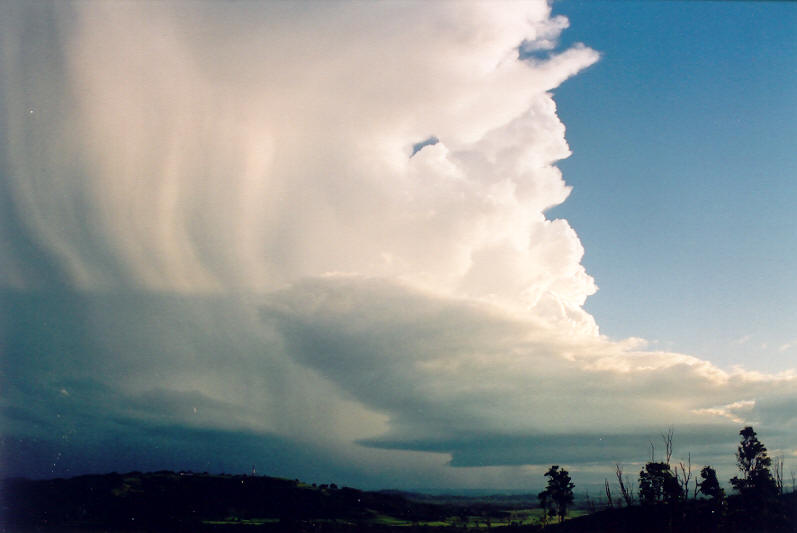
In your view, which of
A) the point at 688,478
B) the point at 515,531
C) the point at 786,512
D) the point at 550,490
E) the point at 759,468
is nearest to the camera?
the point at 688,478

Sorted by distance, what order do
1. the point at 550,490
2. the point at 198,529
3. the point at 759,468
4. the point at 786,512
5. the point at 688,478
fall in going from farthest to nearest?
the point at 198,529, the point at 550,490, the point at 759,468, the point at 786,512, the point at 688,478

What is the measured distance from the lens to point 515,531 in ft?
588

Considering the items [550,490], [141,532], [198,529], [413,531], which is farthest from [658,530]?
[141,532]

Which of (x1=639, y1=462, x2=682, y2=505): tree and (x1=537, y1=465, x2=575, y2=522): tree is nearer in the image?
(x1=639, y1=462, x2=682, y2=505): tree

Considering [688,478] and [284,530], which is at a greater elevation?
[688,478]

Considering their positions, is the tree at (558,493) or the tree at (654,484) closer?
the tree at (654,484)

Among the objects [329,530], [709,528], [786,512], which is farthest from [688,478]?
[329,530]

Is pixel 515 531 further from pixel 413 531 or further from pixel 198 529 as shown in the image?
pixel 198 529

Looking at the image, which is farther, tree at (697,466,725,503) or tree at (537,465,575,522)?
tree at (537,465,575,522)

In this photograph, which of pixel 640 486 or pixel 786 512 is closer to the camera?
pixel 786 512

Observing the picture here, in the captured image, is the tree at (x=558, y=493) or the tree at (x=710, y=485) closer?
the tree at (x=710, y=485)

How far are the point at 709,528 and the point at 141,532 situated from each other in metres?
202

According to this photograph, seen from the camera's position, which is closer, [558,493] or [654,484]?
[654,484]

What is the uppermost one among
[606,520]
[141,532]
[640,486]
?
[640,486]
